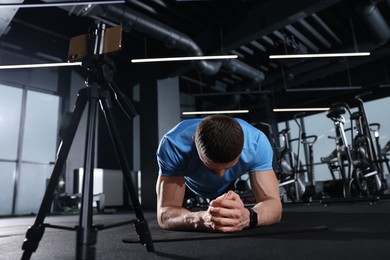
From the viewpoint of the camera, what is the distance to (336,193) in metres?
6.74

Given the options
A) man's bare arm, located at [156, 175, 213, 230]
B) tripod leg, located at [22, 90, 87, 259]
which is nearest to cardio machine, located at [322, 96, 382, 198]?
man's bare arm, located at [156, 175, 213, 230]

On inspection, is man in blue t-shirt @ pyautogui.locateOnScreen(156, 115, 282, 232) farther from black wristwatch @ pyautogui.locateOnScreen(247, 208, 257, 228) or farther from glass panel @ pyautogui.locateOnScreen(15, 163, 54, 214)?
glass panel @ pyautogui.locateOnScreen(15, 163, 54, 214)

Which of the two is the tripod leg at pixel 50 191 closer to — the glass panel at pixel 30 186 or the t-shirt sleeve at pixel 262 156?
the t-shirt sleeve at pixel 262 156

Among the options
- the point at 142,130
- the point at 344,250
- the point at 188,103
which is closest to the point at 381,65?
the point at 188,103

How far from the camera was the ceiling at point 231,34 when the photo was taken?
5824 mm

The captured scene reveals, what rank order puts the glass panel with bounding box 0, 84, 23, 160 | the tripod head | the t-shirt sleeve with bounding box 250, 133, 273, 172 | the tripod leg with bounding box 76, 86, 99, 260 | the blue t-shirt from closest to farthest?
the tripod leg with bounding box 76, 86, 99, 260
the tripod head
the blue t-shirt
the t-shirt sleeve with bounding box 250, 133, 273, 172
the glass panel with bounding box 0, 84, 23, 160

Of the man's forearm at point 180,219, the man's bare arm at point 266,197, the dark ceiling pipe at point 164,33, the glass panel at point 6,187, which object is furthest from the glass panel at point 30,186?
the man's bare arm at point 266,197

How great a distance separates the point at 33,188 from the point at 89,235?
823 cm

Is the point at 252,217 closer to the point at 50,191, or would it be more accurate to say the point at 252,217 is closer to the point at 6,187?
the point at 50,191

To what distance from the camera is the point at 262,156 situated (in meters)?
1.74

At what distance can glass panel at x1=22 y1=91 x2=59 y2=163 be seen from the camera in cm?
804

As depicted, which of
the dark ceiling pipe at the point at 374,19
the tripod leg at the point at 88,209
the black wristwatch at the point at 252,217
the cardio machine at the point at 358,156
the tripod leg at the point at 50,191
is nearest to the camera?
the tripod leg at the point at 88,209

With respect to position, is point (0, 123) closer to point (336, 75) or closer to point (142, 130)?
point (142, 130)

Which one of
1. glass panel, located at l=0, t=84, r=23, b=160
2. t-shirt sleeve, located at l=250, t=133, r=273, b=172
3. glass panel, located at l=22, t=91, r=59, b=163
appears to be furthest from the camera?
glass panel, located at l=22, t=91, r=59, b=163
